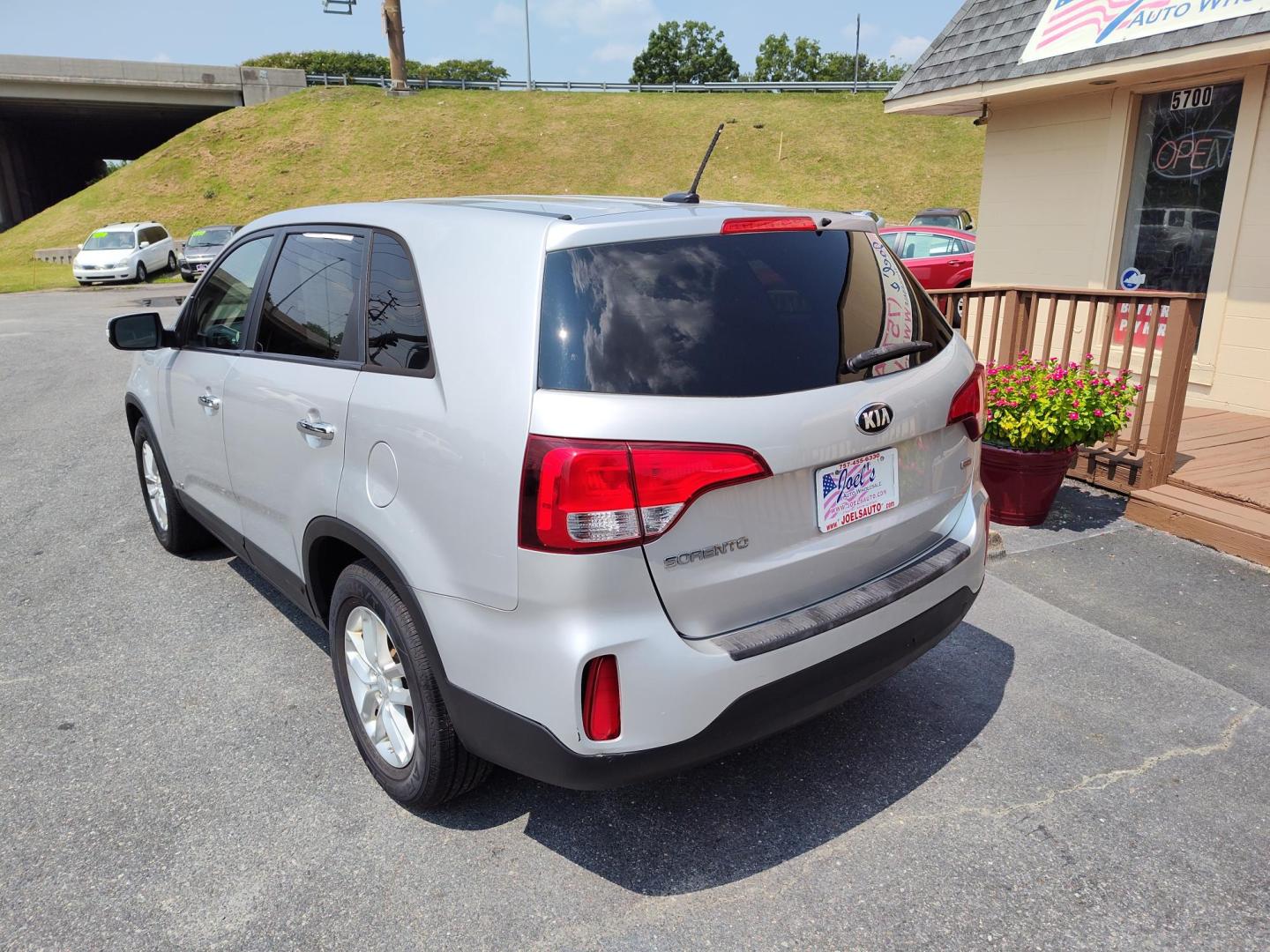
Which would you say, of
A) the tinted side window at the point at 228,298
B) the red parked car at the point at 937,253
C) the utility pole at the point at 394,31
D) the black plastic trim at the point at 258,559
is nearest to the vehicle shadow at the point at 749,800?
the black plastic trim at the point at 258,559

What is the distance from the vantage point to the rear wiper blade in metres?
2.49

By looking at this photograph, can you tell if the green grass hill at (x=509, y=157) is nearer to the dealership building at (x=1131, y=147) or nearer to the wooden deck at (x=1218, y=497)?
the dealership building at (x=1131, y=147)

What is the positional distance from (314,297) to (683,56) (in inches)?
4200

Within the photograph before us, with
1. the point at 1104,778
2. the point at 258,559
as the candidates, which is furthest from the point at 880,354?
the point at 258,559

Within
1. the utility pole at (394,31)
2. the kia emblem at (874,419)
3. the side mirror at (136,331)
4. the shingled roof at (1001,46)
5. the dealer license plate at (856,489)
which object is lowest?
the dealer license plate at (856,489)

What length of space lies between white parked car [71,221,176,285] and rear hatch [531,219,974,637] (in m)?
28.9

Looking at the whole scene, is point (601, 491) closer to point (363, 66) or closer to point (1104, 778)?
point (1104, 778)

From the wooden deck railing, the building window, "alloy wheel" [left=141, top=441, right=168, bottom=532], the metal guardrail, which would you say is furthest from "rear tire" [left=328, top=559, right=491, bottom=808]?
the metal guardrail

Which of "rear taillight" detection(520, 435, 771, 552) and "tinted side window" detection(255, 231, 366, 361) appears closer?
"rear taillight" detection(520, 435, 771, 552)

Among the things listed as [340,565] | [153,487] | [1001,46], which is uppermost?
[1001,46]

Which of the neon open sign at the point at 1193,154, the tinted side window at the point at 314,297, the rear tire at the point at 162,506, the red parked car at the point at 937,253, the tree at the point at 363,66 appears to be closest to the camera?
the tinted side window at the point at 314,297

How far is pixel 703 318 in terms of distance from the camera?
2.28 m

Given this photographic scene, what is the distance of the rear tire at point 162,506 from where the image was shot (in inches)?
182

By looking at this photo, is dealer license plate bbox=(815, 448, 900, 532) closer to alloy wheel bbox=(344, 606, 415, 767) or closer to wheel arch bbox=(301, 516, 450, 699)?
wheel arch bbox=(301, 516, 450, 699)
